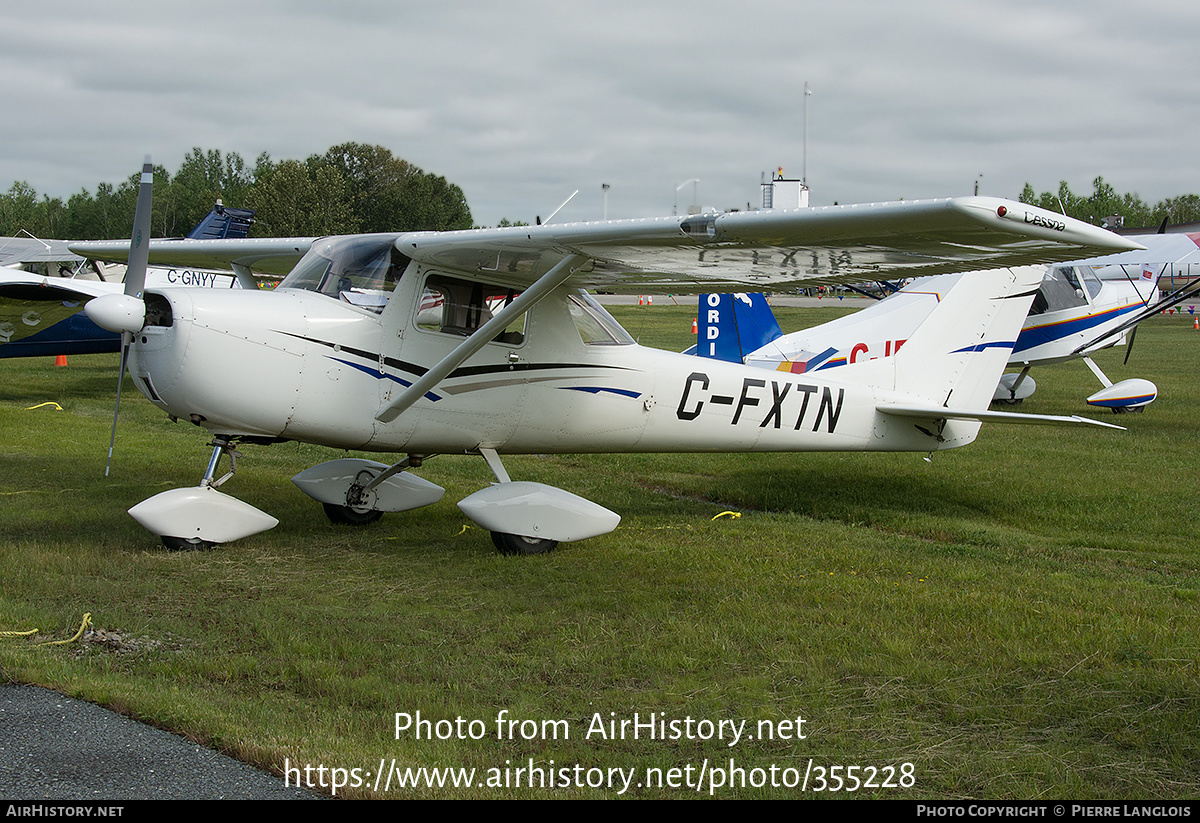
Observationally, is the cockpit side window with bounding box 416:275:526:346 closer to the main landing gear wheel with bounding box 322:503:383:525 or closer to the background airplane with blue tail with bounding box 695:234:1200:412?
the main landing gear wheel with bounding box 322:503:383:525

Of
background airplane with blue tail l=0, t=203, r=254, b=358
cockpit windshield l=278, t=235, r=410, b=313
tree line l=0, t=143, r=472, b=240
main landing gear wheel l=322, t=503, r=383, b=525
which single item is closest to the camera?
cockpit windshield l=278, t=235, r=410, b=313

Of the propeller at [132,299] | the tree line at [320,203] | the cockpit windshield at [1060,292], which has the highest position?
the tree line at [320,203]

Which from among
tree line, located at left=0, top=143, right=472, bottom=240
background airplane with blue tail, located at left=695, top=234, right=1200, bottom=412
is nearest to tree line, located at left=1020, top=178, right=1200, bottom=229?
tree line, located at left=0, top=143, right=472, bottom=240

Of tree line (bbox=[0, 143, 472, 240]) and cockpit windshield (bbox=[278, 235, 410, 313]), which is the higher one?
tree line (bbox=[0, 143, 472, 240])

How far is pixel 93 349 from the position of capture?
623 inches

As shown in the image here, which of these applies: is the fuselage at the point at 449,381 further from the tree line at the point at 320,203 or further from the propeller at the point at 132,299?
the tree line at the point at 320,203

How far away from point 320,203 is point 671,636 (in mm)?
61359

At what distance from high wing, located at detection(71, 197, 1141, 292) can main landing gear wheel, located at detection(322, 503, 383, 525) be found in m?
2.16

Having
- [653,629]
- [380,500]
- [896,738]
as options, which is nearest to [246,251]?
[380,500]

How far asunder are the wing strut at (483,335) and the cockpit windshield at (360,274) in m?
0.66

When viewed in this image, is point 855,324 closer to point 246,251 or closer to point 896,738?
point 246,251

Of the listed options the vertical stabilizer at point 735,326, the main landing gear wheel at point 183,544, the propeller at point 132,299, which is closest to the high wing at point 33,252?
the vertical stabilizer at point 735,326

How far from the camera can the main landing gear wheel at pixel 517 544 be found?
6775 mm

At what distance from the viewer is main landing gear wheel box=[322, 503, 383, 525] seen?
24.9 feet
